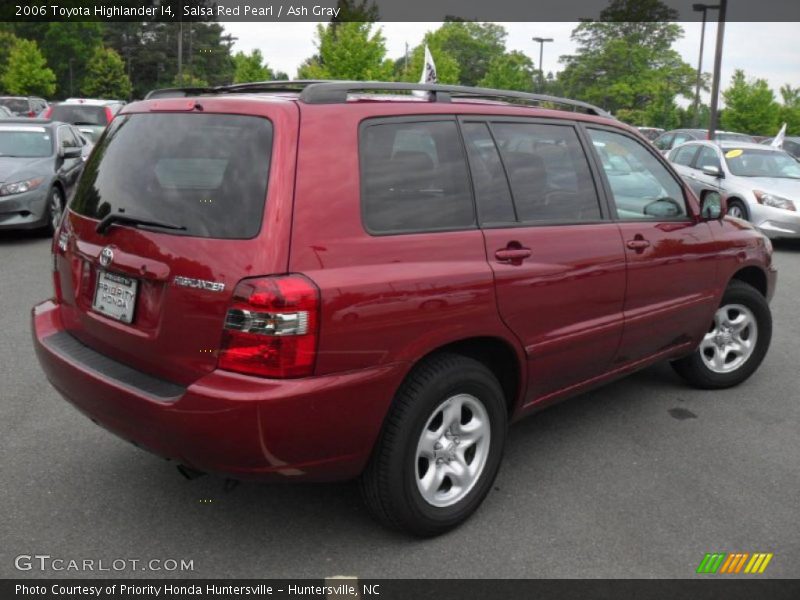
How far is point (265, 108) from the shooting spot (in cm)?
294

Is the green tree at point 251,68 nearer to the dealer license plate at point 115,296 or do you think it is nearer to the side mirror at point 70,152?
the side mirror at point 70,152

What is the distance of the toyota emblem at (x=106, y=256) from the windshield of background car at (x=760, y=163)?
11.5m

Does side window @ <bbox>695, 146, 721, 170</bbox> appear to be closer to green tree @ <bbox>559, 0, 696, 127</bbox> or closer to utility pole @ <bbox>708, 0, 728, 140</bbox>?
utility pole @ <bbox>708, 0, 728, 140</bbox>

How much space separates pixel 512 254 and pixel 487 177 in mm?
354

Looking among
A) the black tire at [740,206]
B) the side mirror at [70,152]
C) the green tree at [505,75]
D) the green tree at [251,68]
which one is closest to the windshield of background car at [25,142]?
the side mirror at [70,152]

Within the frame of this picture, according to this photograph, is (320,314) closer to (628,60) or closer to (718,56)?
(718,56)

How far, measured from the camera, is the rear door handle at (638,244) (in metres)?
4.07

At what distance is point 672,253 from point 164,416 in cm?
286

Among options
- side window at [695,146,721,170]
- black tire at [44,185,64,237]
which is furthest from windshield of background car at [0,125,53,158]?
side window at [695,146,721,170]

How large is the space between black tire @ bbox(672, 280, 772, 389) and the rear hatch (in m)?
3.32

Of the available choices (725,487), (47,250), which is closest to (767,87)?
(47,250)

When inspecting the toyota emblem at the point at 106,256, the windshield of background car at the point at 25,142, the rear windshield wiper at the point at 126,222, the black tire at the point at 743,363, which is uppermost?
the windshield of background car at the point at 25,142

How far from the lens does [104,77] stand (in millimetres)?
63500
